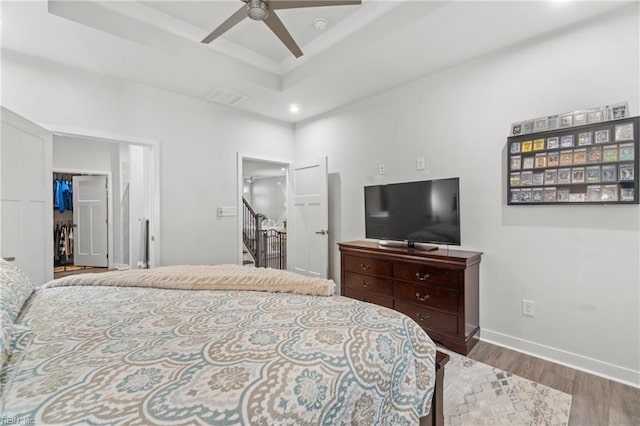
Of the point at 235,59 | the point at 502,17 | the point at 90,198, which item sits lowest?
the point at 90,198

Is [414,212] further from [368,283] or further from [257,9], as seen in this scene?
[257,9]

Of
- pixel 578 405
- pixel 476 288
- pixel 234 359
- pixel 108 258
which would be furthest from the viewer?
pixel 108 258

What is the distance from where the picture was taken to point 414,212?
2920 mm

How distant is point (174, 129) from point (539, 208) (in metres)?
3.80

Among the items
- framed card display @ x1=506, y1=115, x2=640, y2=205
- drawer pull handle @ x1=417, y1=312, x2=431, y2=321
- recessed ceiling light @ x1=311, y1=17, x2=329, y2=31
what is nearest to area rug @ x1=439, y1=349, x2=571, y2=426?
drawer pull handle @ x1=417, y1=312, x2=431, y2=321

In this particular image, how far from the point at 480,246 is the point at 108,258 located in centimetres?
655

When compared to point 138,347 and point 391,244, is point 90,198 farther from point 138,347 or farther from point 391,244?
point 138,347

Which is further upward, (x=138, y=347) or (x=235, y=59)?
(x=235, y=59)

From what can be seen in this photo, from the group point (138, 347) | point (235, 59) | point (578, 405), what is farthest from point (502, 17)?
point (138, 347)

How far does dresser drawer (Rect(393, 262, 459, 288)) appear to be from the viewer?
2.45 m

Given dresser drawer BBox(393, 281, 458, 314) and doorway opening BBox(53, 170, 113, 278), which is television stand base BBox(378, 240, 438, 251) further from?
doorway opening BBox(53, 170, 113, 278)

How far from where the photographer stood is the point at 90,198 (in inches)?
233

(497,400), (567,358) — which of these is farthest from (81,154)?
(567,358)

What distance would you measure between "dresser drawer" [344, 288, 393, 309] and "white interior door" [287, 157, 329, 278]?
75 cm
